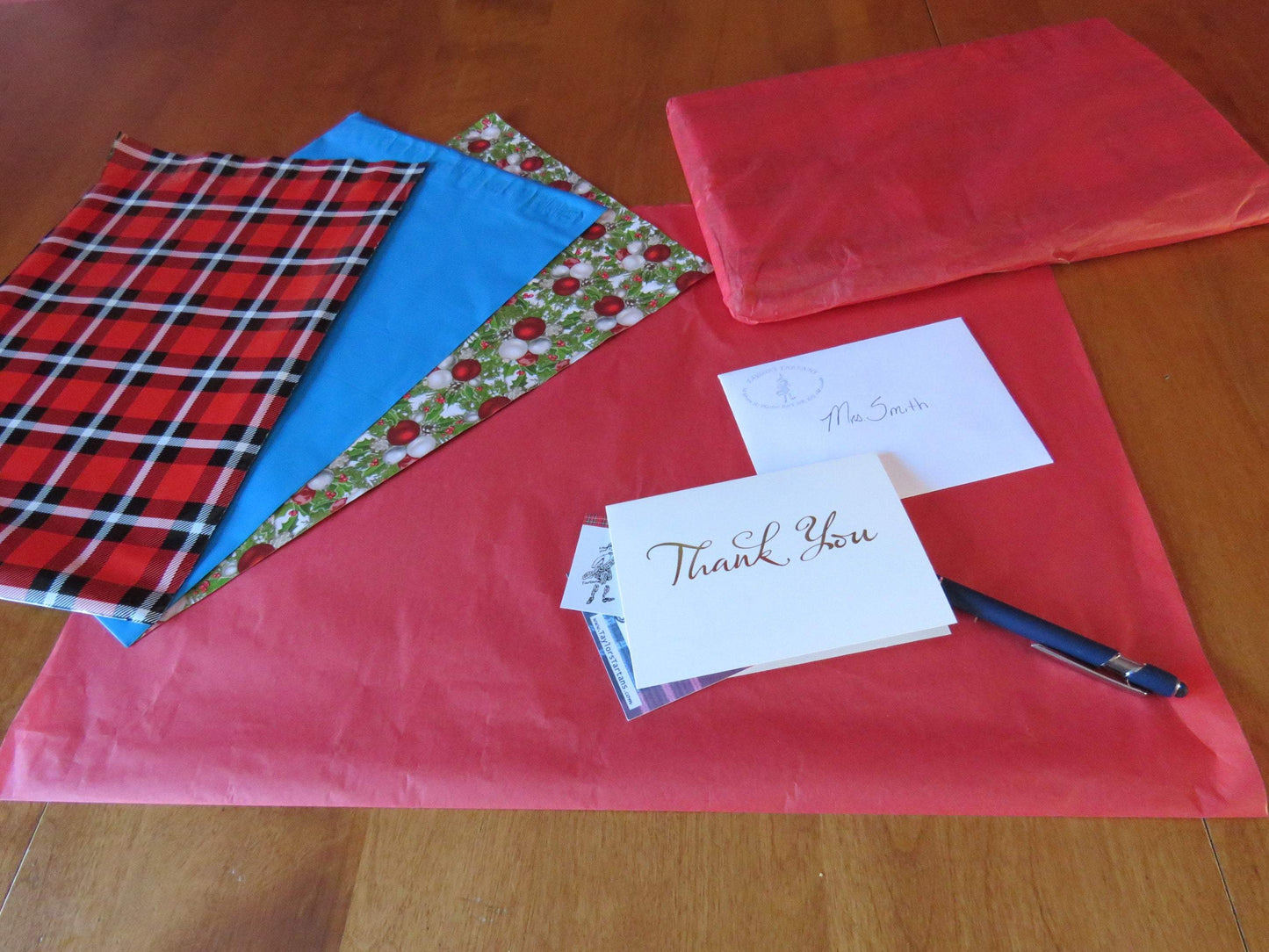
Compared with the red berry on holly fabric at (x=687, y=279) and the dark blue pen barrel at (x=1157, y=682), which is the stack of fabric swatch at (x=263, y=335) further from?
the dark blue pen barrel at (x=1157, y=682)

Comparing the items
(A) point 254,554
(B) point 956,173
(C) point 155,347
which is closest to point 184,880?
(A) point 254,554

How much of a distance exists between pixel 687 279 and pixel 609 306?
0.23 ft

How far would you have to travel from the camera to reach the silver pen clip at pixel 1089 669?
46 cm

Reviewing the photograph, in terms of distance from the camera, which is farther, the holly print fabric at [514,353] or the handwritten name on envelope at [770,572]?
the holly print fabric at [514,353]

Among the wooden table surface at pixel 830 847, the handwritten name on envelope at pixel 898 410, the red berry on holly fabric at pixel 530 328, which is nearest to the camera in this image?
the wooden table surface at pixel 830 847

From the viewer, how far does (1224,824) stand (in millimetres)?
428

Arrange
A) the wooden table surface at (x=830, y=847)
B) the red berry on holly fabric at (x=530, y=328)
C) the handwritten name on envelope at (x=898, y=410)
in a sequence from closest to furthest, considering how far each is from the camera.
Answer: the wooden table surface at (x=830, y=847) < the handwritten name on envelope at (x=898, y=410) < the red berry on holly fabric at (x=530, y=328)

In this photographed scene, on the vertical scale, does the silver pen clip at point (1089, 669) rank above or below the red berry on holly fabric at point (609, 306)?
below

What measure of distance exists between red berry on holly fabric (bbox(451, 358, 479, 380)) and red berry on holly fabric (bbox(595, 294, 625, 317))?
11 cm

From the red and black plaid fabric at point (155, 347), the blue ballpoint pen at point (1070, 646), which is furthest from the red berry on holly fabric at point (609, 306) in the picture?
the blue ballpoint pen at point (1070, 646)

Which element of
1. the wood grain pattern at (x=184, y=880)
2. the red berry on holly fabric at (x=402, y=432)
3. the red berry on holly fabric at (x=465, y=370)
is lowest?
the wood grain pattern at (x=184, y=880)

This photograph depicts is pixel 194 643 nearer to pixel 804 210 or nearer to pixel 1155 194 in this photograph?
pixel 804 210

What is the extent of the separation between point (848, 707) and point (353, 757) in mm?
301

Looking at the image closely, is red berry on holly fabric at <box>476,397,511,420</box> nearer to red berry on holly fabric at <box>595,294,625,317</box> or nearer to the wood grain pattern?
red berry on holly fabric at <box>595,294,625,317</box>
